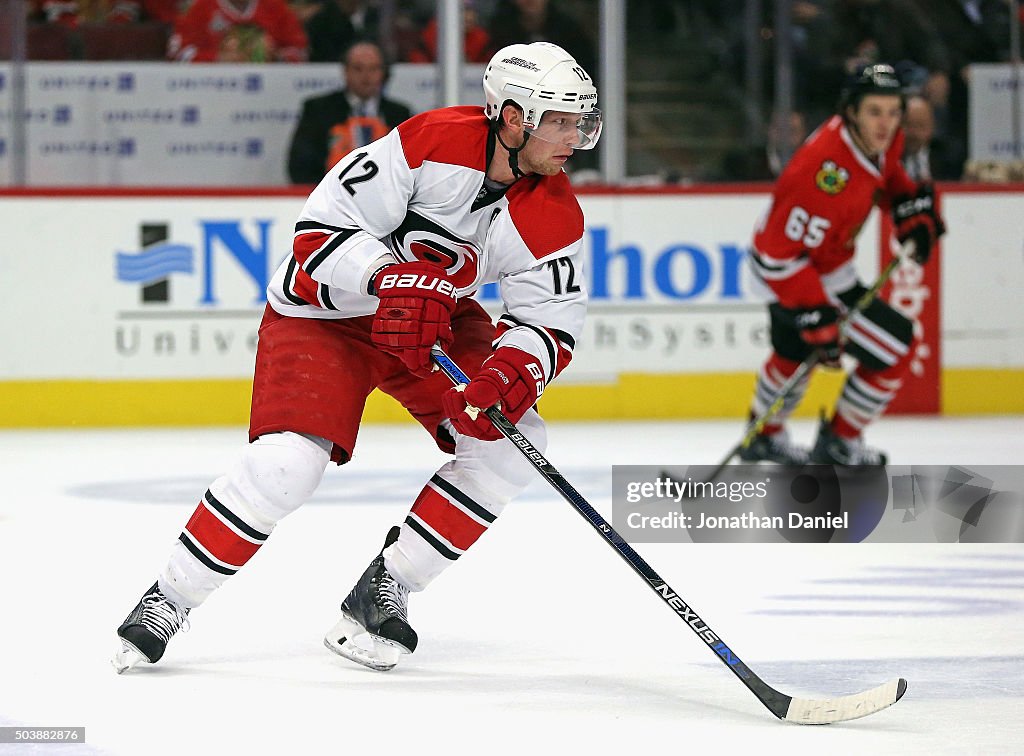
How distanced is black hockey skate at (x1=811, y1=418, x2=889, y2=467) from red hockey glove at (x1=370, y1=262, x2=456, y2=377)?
287cm

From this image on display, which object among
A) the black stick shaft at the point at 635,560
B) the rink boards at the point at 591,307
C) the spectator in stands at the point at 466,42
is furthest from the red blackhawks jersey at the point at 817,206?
the black stick shaft at the point at 635,560

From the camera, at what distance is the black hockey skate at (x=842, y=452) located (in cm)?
542

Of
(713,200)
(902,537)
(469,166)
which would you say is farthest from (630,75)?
(469,166)

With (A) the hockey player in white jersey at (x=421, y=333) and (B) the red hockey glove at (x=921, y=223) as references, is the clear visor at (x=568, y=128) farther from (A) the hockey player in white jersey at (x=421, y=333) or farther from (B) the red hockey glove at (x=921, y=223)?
(B) the red hockey glove at (x=921, y=223)

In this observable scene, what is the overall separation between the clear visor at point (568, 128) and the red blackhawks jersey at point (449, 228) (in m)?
0.10

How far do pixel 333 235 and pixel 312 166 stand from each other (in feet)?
13.3

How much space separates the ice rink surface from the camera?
2.49m

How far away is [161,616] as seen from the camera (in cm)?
286

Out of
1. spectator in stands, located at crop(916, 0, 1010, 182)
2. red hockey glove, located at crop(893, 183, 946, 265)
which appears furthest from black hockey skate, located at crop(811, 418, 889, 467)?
spectator in stands, located at crop(916, 0, 1010, 182)

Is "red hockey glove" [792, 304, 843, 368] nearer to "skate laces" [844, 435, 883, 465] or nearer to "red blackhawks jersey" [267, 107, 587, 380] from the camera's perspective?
"skate laces" [844, 435, 883, 465]

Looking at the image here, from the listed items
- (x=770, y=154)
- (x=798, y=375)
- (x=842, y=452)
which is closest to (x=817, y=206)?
(x=798, y=375)

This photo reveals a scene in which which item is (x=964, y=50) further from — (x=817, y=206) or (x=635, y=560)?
(x=635, y=560)

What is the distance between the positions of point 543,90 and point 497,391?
505mm

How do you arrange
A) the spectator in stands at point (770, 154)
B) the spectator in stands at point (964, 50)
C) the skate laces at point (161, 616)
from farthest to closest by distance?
1. the spectator in stands at point (964, 50)
2. the spectator in stands at point (770, 154)
3. the skate laces at point (161, 616)
